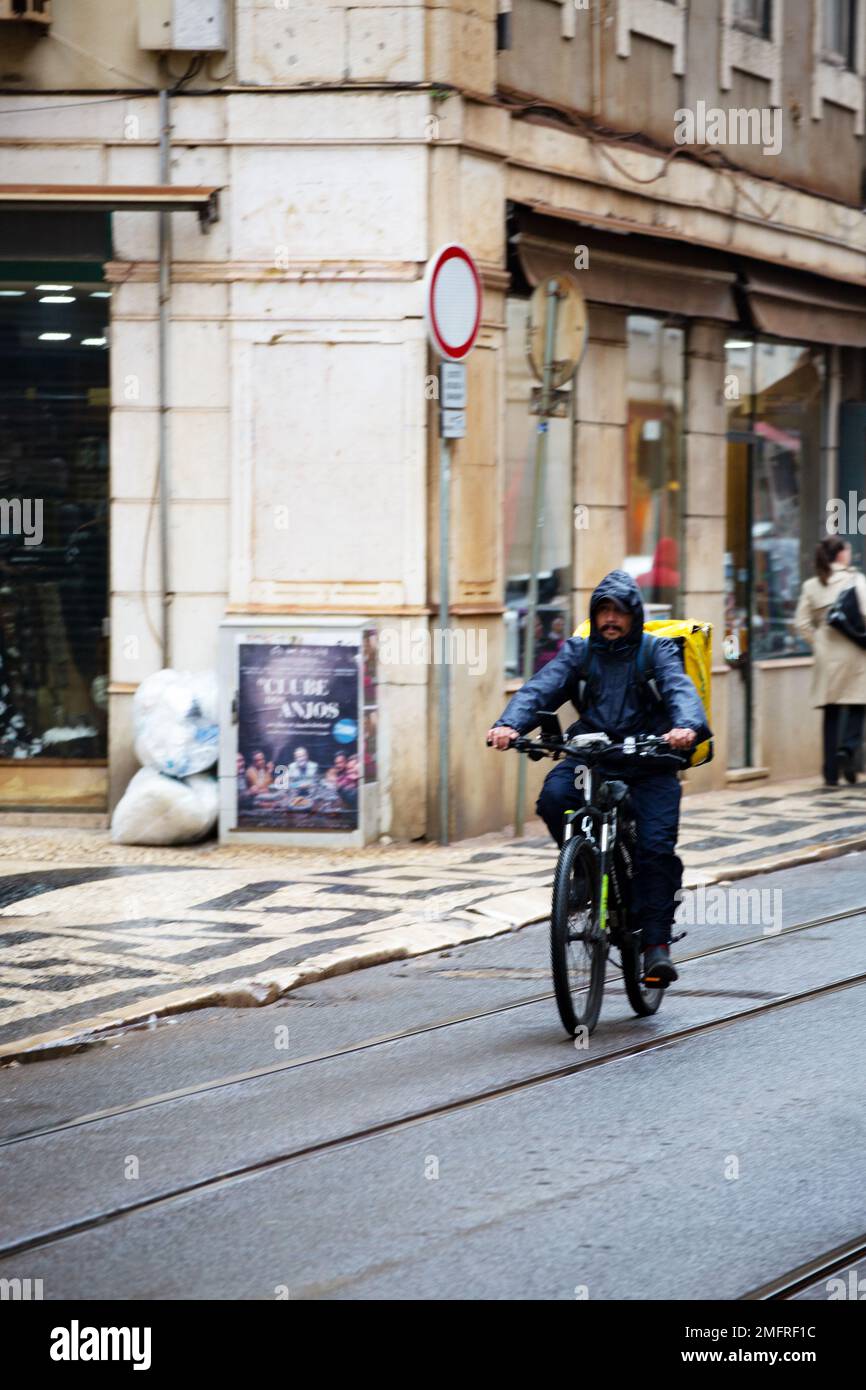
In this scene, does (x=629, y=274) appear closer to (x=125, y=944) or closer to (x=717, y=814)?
(x=717, y=814)

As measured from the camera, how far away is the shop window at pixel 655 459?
50.5 ft

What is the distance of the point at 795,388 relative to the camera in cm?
1789

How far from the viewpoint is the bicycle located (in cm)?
730

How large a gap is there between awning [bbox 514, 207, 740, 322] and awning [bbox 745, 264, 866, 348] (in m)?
0.31

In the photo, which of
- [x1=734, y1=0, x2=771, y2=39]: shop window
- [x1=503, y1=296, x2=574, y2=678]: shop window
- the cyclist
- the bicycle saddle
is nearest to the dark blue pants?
the cyclist

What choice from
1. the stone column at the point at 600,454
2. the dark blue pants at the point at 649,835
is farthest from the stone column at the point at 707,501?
the dark blue pants at the point at 649,835

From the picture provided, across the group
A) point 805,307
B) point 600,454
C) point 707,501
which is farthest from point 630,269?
point 805,307

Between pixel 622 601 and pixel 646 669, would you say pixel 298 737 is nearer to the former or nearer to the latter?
pixel 646 669

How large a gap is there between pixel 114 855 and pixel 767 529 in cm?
754

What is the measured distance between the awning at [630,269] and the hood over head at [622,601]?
5.94 m

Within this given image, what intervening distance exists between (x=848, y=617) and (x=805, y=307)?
282cm

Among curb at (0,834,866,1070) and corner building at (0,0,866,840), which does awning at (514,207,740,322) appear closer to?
corner building at (0,0,866,840)
